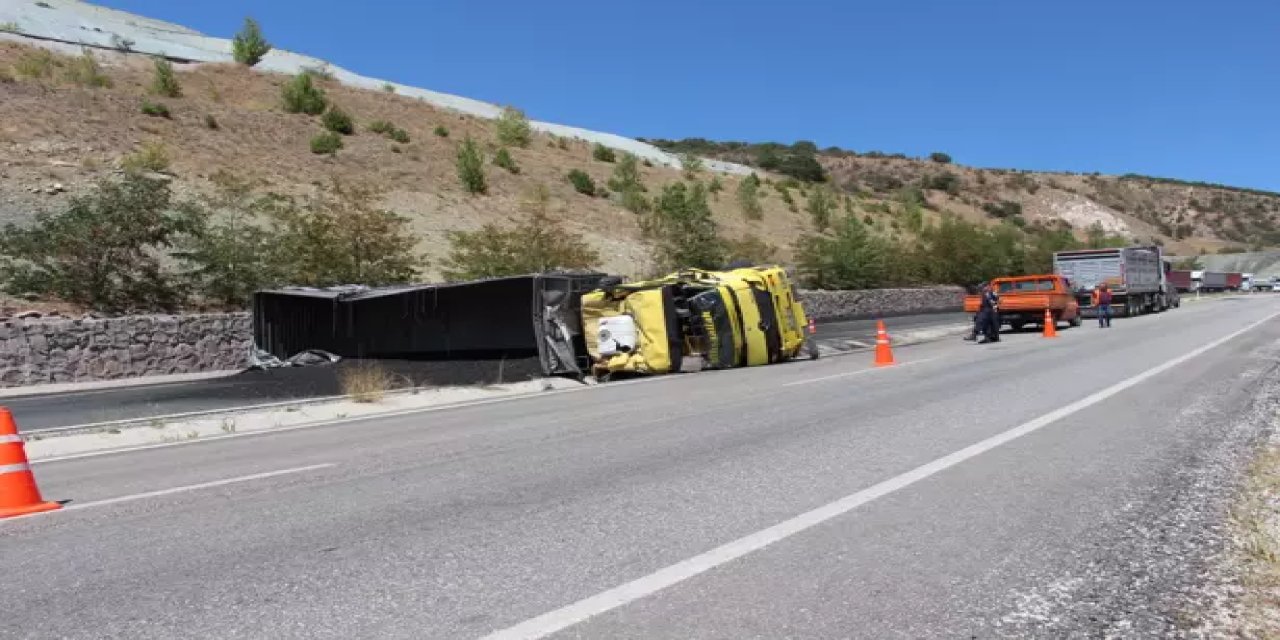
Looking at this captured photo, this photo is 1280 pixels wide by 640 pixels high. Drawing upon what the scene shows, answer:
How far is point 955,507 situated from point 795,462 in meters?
1.84

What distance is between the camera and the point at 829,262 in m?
41.9

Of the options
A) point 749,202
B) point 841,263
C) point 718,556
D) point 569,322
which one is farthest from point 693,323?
point 749,202

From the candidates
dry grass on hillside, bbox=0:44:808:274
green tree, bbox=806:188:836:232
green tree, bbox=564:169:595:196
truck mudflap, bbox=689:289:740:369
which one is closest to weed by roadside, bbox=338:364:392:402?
truck mudflap, bbox=689:289:740:369

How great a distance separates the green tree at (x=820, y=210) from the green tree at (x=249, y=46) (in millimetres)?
39504

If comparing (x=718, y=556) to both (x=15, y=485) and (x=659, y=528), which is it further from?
(x=15, y=485)

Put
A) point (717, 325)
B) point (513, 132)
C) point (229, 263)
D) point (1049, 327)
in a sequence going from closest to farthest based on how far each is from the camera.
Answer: point (717, 325) < point (229, 263) < point (1049, 327) < point (513, 132)

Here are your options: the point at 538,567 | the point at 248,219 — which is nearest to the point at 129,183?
the point at 248,219

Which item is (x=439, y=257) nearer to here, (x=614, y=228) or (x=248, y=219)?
(x=248, y=219)

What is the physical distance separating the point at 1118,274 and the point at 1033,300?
1340cm

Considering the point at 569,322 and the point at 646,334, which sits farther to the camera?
the point at 569,322

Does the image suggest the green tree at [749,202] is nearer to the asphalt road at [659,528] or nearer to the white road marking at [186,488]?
the asphalt road at [659,528]

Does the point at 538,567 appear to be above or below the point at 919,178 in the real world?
below

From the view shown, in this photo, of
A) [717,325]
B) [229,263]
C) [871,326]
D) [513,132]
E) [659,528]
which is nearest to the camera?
[659,528]

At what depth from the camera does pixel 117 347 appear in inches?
738
